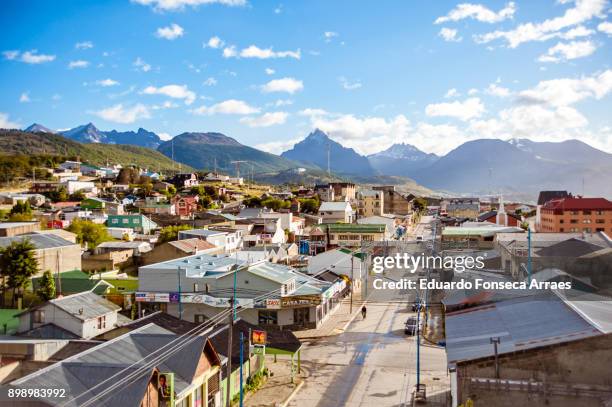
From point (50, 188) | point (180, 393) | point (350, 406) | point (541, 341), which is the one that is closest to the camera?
point (180, 393)

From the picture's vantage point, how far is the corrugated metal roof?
14540mm

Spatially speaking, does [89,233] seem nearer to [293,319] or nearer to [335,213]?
[293,319]

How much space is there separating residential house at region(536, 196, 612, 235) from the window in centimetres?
5311

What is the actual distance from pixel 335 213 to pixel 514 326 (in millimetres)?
63368

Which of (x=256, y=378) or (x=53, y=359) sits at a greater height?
(x=53, y=359)

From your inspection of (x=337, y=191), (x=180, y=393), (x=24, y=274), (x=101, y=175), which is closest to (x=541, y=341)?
(x=180, y=393)

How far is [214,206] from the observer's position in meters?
88.9

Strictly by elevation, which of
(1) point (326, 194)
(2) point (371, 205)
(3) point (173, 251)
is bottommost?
(3) point (173, 251)

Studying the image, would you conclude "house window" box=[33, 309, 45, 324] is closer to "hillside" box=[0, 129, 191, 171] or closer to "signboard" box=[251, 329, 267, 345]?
"signboard" box=[251, 329, 267, 345]

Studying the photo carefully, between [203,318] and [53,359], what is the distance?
37.5 feet

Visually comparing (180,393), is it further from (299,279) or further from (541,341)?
(299,279)

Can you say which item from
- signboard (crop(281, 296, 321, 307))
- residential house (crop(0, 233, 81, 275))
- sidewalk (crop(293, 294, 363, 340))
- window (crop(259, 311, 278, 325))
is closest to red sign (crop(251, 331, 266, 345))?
sidewalk (crop(293, 294, 363, 340))

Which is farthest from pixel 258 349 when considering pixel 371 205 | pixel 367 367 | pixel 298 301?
pixel 371 205

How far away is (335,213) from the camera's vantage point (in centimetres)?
8050
